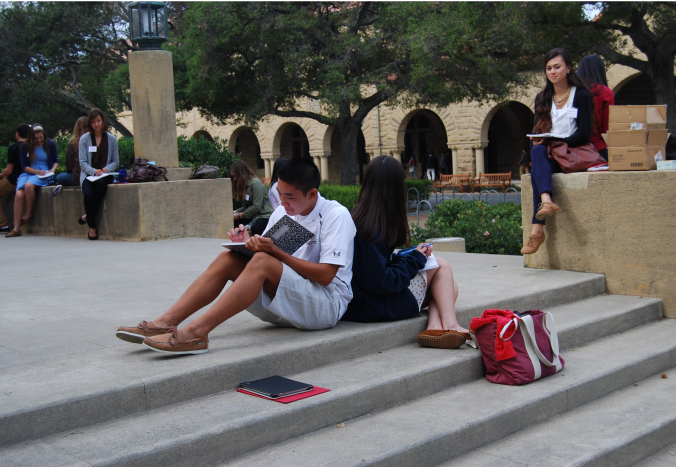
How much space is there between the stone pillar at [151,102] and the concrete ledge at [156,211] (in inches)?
31.7

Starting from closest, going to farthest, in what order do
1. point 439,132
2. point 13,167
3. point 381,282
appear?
1. point 381,282
2. point 13,167
3. point 439,132

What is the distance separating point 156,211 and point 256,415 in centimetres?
593

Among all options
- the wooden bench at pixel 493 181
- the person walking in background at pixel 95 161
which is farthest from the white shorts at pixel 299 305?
the wooden bench at pixel 493 181

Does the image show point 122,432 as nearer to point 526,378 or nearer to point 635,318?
point 526,378

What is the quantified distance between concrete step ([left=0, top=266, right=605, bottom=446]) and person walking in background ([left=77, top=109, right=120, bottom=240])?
5.00 metres

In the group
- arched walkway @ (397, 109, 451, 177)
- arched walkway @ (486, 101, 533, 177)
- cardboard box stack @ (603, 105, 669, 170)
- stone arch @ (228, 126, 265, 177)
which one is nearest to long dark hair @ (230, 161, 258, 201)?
cardboard box stack @ (603, 105, 669, 170)

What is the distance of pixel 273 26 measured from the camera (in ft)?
61.1

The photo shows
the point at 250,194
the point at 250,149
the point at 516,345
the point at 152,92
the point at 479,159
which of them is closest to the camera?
the point at 516,345

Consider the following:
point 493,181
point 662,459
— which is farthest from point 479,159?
point 662,459

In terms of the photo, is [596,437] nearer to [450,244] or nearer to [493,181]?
[450,244]

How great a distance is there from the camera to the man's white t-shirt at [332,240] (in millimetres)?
3410

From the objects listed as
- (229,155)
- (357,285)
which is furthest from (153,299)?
(229,155)

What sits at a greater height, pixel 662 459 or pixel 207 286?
pixel 207 286

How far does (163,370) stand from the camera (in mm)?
2922
